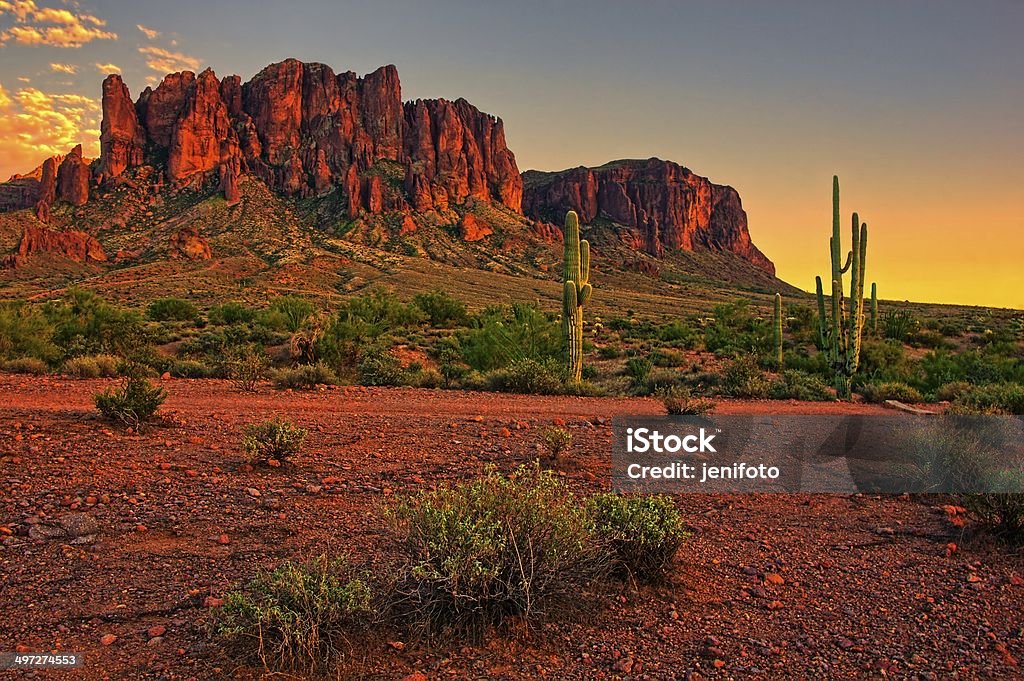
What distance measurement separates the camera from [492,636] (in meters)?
3.70

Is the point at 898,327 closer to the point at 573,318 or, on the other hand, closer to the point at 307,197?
the point at 573,318

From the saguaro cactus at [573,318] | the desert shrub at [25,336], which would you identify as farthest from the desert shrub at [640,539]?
the desert shrub at [25,336]

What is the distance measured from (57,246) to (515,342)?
82045 millimetres

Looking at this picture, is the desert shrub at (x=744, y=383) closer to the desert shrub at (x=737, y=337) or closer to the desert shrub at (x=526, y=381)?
the desert shrub at (x=526, y=381)

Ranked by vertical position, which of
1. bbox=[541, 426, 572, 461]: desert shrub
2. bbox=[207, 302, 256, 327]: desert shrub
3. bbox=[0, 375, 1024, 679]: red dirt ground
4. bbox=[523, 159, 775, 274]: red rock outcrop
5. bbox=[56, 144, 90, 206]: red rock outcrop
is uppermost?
bbox=[523, 159, 775, 274]: red rock outcrop

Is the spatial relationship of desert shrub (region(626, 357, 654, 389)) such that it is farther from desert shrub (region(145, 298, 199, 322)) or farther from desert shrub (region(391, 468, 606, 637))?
desert shrub (region(145, 298, 199, 322))

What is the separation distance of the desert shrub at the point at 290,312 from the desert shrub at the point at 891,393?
19713 millimetres

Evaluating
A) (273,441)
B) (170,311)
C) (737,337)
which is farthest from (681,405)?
(170,311)

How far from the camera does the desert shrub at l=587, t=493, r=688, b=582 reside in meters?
4.43

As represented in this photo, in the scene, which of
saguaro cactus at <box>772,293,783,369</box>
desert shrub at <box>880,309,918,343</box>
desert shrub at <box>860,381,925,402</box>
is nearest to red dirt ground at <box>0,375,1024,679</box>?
desert shrub at <box>860,381,925,402</box>

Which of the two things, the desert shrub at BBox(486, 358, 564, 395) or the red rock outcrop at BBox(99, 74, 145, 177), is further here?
the red rock outcrop at BBox(99, 74, 145, 177)

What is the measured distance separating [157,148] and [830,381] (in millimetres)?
128400

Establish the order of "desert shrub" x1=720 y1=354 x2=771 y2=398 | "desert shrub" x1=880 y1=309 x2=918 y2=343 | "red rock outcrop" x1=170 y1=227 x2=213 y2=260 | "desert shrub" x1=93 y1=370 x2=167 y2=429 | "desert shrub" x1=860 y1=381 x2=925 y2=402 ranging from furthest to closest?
"red rock outcrop" x1=170 y1=227 x2=213 y2=260, "desert shrub" x1=880 y1=309 x2=918 y2=343, "desert shrub" x1=860 y1=381 x2=925 y2=402, "desert shrub" x1=720 y1=354 x2=771 y2=398, "desert shrub" x1=93 y1=370 x2=167 y2=429

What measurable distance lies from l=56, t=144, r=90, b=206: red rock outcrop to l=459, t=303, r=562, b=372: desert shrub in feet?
356
